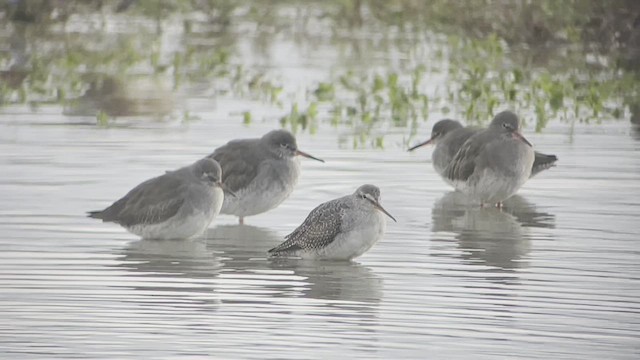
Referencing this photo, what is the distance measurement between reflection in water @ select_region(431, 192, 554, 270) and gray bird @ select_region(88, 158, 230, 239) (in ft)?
5.81

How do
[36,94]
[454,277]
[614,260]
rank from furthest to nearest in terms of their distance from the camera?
[36,94]
[614,260]
[454,277]

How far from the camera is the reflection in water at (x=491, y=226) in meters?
12.2

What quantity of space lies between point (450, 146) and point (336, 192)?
62.4 inches

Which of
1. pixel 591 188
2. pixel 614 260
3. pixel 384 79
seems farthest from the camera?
pixel 384 79

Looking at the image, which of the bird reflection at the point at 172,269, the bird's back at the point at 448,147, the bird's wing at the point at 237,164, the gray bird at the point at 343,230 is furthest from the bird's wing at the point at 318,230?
the bird's back at the point at 448,147

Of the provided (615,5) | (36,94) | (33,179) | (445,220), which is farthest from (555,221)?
(615,5)

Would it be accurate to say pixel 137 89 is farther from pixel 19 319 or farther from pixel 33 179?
pixel 19 319

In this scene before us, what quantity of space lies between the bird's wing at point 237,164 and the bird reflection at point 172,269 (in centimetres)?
98

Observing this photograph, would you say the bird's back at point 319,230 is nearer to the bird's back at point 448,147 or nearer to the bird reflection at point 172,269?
the bird reflection at point 172,269

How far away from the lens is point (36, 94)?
22.0 m

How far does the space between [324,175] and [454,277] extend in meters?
4.65

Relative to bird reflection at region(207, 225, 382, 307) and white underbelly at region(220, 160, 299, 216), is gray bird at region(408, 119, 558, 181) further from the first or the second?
bird reflection at region(207, 225, 382, 307)

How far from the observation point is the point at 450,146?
15789 mm

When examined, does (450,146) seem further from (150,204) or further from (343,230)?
(343,230)
